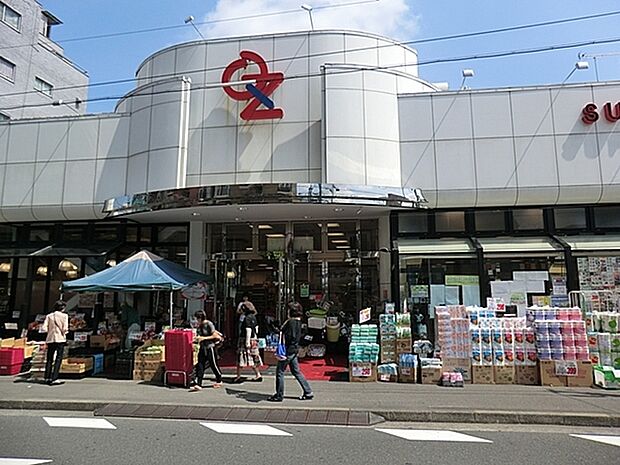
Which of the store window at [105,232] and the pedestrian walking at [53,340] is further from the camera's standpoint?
the store window at [105,232]

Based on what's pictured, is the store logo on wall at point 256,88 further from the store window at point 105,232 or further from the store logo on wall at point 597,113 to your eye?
the store logo on wall at point 597,113

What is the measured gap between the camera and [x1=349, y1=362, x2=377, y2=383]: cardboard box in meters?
9.68

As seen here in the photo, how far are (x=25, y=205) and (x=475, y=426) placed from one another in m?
13.6

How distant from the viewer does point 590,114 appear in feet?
38.7

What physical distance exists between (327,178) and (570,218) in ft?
21.5

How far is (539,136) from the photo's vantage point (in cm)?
1204

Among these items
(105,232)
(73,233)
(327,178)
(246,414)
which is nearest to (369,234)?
(327,178)

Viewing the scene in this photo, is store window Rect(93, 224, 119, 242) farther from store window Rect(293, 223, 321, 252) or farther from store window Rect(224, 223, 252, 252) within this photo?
store window Rect(293, 223, 321, 252)

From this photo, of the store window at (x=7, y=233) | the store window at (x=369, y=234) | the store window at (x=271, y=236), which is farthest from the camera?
the store window at (x=7, y=233)

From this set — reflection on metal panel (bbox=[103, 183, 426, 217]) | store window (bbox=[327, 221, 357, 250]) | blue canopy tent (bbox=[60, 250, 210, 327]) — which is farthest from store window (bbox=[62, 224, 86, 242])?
store window (bbox=[327, 221, 357, 250])

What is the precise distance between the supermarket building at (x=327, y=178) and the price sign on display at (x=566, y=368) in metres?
2.88

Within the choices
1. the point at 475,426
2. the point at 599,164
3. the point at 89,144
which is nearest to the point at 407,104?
the point at 599,164

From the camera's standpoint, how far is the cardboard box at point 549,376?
9.18m

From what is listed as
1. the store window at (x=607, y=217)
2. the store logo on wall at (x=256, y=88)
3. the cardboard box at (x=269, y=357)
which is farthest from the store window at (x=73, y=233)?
the store window at (x=607, y=217)
